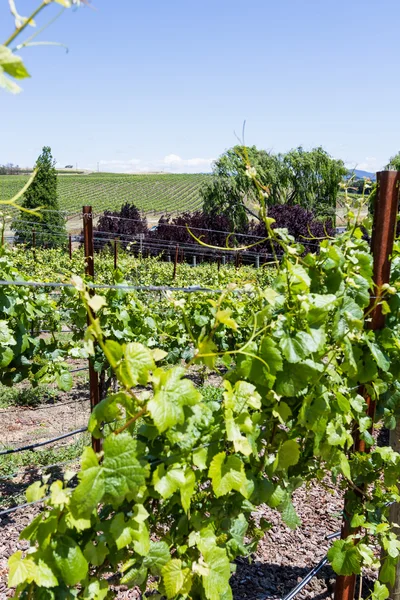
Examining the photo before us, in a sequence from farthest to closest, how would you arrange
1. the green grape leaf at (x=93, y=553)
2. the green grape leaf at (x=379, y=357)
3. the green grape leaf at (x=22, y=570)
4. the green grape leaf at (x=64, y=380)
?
the green grape leaf at (x=64, y=380) < the green grape leaf at (x=379, y=357) < the green grape leaf at (x=93, y=553) < the green grape leaf at (x=22, y=570)

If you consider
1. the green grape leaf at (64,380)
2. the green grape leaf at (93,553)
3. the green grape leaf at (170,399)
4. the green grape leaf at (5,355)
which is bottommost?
the green grape leaf at (64,380)

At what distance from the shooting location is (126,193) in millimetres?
65188

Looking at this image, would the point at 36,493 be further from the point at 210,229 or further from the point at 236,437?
the point at 210,229

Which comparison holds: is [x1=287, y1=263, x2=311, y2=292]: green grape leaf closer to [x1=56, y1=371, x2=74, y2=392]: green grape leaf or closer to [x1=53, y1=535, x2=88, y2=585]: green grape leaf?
[x1=53, y1=535, x2=88, y2=585]: green grape leaf

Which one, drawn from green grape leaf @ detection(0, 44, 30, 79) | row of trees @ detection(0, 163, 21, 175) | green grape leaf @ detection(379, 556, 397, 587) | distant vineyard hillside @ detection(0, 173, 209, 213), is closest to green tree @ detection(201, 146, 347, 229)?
distant vineyard hillside @ detection(0, 173, 209, 213)

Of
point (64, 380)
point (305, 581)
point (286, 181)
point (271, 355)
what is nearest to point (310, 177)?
point (286, 181)

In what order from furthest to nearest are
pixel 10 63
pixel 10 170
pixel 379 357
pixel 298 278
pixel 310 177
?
pixel 10 170
pixel 310 177
pixel 379 357
pixel 298 278
pixel 10 63

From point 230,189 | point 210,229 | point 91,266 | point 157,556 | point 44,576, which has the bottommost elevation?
point 210,229

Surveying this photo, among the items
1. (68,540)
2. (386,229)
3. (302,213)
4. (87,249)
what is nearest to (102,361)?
(87,249)

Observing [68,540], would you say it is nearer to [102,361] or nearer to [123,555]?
[123,555]

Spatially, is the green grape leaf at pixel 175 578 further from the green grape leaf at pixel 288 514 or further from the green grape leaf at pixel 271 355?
the green grape leaf at pixel 271 355

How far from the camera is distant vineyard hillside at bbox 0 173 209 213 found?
55562mm

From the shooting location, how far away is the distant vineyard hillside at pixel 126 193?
182ft

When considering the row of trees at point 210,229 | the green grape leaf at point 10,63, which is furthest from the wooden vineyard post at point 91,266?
the row of trees at point 210,229
